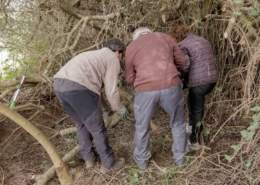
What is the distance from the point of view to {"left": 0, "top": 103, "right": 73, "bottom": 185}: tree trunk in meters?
3.33

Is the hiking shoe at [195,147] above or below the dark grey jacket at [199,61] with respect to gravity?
below

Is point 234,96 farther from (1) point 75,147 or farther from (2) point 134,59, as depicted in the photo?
(1) point 75,147

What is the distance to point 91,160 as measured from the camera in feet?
13.1

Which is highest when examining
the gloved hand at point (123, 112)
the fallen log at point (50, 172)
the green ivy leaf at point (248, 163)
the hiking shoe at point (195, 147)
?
the gloved hand at point (123, 112)

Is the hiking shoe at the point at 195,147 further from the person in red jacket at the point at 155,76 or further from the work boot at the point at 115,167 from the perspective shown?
the work boot at the point at 115,167

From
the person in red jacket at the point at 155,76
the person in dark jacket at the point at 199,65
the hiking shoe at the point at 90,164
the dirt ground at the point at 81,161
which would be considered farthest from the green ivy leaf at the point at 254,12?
the hiking shoe at the point at 90,164

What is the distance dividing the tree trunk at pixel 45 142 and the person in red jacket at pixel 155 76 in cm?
91

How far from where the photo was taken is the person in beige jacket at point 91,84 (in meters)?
3.46

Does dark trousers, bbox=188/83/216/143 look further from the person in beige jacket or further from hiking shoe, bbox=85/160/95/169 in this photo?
Result: hiking shoe, bbox=85/160/95/169

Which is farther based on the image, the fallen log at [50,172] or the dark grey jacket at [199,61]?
the fallen log at [50,172]

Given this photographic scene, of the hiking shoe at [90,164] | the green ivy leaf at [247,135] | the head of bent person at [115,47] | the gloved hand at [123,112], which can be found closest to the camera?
the green ivy leaf at [247,135]

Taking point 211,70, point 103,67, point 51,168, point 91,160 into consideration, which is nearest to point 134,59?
point 103,67

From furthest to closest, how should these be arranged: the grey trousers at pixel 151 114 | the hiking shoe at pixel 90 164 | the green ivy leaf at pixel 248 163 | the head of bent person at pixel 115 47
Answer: the hiking shoe at pixel 90 164 < the head of bent person at pixel 115 47 < the grey trousers at pixel 151 114 < the green ivy leaf at pixel 248 163

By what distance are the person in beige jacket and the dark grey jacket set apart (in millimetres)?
738
